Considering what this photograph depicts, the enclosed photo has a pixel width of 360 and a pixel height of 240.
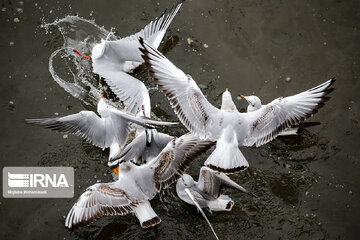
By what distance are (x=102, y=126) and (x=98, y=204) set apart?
90cm

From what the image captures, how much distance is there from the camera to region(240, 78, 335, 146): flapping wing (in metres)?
4.23

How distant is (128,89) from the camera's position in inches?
190

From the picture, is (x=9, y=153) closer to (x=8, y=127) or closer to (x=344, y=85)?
(x=8, y=127)

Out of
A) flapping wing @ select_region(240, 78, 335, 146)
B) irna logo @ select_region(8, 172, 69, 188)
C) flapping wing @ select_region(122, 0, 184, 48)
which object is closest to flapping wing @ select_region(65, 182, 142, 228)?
irna logo @ select_region(8, 172, 69, 188)

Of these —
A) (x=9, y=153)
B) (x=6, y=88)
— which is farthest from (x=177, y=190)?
(x=6, y=88)

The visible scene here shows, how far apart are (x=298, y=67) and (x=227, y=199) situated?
2.17 meters

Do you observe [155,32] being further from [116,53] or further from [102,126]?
[102,126]

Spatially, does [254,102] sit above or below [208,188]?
above

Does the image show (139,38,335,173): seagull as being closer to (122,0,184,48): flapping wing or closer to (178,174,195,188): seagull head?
(178,174,195,188): seagull head

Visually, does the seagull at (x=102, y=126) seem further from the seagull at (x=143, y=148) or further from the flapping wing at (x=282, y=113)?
the flapping wing at (x=282, y=113)

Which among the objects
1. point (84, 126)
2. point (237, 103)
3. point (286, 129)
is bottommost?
point (84, 126)

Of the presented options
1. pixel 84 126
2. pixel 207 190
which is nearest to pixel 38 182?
pixel 84 126

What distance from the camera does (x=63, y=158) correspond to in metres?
5.02

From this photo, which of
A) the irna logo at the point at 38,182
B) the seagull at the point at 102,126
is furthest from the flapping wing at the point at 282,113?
the irna logo at the point at 38,182
